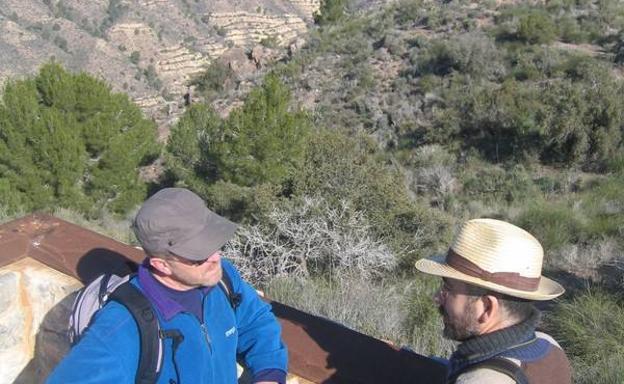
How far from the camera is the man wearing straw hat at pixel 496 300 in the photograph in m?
1.64

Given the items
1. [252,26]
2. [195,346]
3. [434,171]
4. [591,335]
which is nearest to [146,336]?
[195,346]

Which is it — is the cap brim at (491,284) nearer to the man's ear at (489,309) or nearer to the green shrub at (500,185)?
the man's ear at (489,309)

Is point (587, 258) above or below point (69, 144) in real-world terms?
above

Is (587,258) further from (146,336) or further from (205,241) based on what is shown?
(146,336)

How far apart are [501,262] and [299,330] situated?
2.76ft

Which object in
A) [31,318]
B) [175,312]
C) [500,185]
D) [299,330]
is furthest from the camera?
[500,185]

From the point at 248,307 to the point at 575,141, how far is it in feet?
39.0

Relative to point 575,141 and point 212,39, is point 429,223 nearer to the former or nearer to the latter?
point 575,141

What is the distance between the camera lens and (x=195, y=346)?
5.60 feet

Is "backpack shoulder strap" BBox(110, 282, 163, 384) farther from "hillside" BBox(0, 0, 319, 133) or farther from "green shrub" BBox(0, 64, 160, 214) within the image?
"hillside" BBox(0, 0, 319, 133)

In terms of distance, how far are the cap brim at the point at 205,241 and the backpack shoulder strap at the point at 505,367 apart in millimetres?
770

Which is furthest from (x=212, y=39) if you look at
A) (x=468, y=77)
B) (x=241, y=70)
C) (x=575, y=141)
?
(x=575, y=141)

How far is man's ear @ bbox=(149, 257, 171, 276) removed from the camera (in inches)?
67.9

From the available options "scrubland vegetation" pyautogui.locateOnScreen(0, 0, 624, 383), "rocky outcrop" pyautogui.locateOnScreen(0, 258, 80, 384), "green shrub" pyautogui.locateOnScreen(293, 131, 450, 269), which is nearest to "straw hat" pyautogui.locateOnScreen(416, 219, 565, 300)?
"rocky outcrop" pyautogui.locateOnScreen(0, 258, 80, 384)
